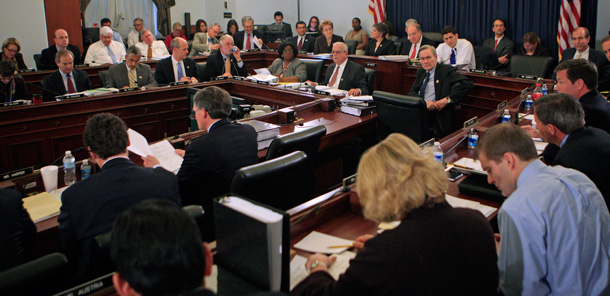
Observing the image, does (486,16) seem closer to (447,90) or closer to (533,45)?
(533,45)

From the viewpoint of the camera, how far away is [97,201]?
1972 millimetres

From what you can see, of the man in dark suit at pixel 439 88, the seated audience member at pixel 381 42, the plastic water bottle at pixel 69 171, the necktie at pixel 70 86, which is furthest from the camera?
the seated audience member at pixel 381 42

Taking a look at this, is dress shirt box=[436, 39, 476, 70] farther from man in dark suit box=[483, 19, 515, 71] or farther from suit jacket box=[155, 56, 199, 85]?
suit jacket box=[155, 56, 199, 85]

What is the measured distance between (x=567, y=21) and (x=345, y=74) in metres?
3.95

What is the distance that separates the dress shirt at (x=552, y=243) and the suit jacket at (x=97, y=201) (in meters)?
1.36

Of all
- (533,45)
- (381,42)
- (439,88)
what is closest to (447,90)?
(439,88)

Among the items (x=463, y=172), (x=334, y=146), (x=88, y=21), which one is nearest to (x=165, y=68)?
(x=334, y=146)

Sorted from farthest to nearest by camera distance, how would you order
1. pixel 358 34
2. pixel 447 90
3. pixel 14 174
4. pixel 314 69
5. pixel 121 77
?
pixel 358 34, pixel 314 69, pixel 121 77, pixel 447 90, pixel 14 174

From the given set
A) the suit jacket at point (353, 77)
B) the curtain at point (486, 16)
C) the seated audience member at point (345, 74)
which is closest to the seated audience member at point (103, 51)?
the seated audience member at point (345, 74)

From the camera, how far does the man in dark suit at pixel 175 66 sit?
19.4 feet

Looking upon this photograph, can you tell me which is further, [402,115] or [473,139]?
[402,115]

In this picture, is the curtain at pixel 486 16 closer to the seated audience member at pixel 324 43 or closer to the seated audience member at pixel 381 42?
the seated audience member at pixel 381 42

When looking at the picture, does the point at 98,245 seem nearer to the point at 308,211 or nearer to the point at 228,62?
the point at 308,211

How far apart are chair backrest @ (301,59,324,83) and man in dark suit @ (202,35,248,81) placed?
822 mm
